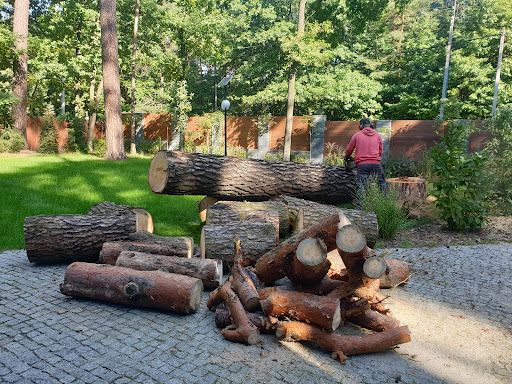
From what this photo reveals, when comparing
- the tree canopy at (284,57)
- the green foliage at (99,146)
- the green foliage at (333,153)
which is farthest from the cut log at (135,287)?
the tree canopy at (284,57)

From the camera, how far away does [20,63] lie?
717 inches

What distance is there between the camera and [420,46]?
27.5m

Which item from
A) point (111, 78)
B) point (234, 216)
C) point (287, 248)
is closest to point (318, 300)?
point (287, 248)

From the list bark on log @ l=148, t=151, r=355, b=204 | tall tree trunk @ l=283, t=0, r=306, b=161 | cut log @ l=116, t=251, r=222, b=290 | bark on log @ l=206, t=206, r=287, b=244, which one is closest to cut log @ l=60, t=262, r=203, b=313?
cut log @ l=116, t=251, r=222, b=290

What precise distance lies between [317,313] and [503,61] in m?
26.1

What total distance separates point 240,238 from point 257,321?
5.47 ft

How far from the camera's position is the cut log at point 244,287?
3.48m

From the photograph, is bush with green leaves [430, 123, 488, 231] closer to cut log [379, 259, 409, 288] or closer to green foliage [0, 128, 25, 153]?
cut log [379, 259, 409, 288]

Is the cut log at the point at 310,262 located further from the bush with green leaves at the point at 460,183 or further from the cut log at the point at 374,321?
A: the bush with green leaves at the point at 460,183

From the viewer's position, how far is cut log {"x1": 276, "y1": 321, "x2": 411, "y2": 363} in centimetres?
306

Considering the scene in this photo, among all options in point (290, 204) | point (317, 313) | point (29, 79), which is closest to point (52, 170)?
point (290, 204)

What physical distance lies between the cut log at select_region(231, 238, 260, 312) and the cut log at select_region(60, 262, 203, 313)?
Result: 39 centimetres

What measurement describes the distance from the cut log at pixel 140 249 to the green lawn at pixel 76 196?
1678 millimetres

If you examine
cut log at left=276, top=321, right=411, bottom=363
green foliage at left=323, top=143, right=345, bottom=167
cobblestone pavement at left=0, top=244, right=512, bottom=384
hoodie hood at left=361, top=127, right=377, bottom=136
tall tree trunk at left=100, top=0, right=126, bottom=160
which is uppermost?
tall tree trunk at left=100, top=0, right=126, bottom=160
